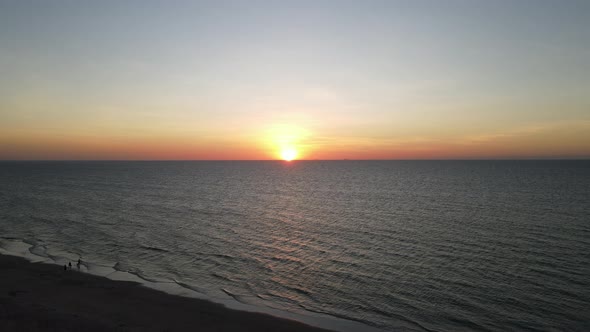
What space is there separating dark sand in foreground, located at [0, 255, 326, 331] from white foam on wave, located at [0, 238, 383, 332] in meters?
0.99

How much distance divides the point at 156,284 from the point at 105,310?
6230 mm

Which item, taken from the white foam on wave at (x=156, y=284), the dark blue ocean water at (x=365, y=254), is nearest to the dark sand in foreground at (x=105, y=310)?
the white foam on wave at (x=156, y=284)

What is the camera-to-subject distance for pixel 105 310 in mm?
21250

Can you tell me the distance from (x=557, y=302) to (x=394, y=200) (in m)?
53.2

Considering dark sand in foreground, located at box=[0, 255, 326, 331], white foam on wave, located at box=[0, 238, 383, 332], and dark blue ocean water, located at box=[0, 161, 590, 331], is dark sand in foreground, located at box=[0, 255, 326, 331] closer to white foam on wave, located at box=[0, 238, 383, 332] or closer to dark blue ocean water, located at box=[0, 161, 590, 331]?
white foam on wave, located at box=[0, 238, 383, 332]

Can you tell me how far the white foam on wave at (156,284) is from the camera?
69.7ft

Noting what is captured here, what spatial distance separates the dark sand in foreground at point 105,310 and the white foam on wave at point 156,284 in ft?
3.23

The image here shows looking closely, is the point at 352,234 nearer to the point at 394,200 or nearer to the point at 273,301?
the point at 273,301

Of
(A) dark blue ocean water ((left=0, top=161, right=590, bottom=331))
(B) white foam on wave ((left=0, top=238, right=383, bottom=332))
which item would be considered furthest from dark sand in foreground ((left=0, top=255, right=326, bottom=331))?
(A) dark blue ocean water ((left=0, top=161, right=590, bottom=331))

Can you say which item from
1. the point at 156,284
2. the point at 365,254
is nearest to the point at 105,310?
the point at 156,284

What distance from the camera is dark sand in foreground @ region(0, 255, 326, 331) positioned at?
19027mm

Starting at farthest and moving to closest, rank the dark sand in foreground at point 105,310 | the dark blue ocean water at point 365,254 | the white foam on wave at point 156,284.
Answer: the dark blue ocean water at point 365,254 → the white foam on wave at point 156,284 → the dark sand in foreground at point 105,310

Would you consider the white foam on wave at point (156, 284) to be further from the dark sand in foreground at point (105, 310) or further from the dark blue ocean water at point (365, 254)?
the dark sand in foreground at point (105, 310)

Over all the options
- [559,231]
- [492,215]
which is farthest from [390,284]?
[492,215]
